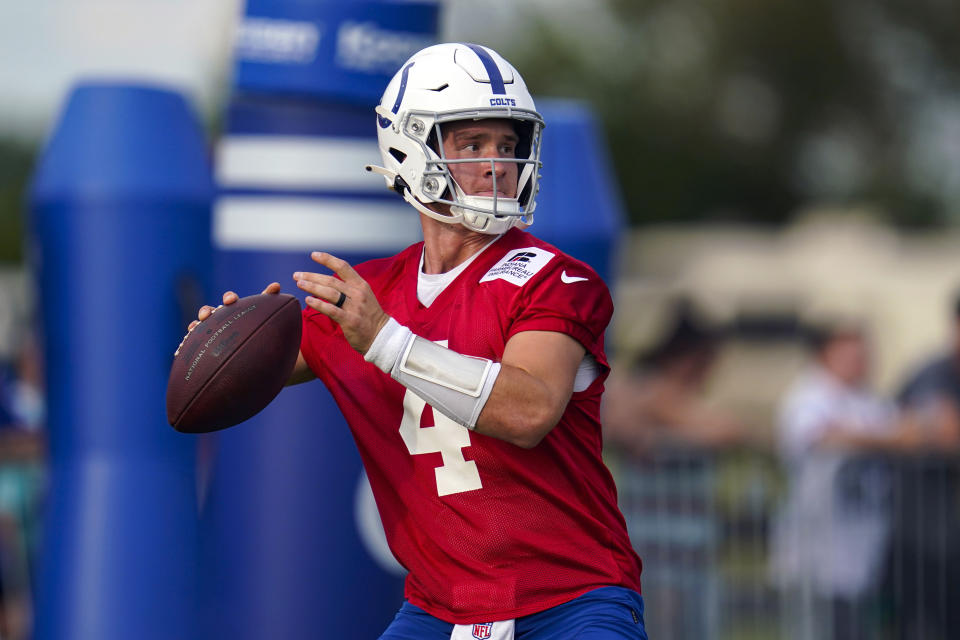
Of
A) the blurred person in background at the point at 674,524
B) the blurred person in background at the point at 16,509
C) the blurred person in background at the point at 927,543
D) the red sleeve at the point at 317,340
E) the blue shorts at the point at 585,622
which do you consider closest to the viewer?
the blue shorts at the point at 585,622

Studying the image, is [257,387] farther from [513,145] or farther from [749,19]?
[749,19]

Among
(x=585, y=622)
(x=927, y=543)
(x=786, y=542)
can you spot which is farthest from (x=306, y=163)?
(x=927, y=543)

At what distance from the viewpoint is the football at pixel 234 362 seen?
12.5 ft

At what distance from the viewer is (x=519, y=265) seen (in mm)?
3707

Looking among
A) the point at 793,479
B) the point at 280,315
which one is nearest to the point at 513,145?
the point at 280,315

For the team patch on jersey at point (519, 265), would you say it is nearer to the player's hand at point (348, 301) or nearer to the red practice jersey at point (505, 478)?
the red practice jersey at point (505, 478)

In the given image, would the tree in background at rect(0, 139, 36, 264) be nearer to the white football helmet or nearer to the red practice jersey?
the white football helmet

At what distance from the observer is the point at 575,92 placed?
49562mm

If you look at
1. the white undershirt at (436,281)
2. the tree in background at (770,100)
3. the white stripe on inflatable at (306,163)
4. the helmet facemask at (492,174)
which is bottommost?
the tree in background at (770,100)

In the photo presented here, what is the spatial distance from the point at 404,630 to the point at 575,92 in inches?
1835

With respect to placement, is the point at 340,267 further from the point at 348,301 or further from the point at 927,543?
the point at 927,543

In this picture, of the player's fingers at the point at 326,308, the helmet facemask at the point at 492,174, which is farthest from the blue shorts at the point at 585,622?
the helmet facemask at the point at 492,174

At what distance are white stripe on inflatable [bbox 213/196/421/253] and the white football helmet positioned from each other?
76.4 inches

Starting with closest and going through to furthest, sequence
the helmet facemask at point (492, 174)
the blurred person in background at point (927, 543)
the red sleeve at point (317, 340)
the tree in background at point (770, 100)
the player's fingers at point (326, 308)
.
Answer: the player's fingers at point (326, 308)
the helmet facemask at point (492, 174)
the red sleeve at point (317, 340)
the blurred person in background at point (927, 543)
the tree in background at point (770, 100)
